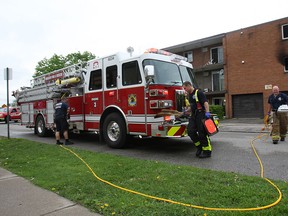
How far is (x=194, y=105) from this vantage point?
629 cm

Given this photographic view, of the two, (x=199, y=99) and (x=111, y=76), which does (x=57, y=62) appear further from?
(x=199, y=99)

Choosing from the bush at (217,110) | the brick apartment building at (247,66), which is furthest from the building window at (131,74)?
the brick apartment building at (247,66)

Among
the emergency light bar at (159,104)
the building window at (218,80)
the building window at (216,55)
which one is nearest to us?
the emergency light bar at (159,104)

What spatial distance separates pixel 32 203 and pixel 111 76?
495cm

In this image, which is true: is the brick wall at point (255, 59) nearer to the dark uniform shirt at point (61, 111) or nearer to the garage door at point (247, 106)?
the garage door at point (247, 106)

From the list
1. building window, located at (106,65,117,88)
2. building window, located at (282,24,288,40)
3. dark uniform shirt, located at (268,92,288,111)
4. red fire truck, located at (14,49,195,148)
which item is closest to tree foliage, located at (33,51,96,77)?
building window, located at (282,24,288,40)

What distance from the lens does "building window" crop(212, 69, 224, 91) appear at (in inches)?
972

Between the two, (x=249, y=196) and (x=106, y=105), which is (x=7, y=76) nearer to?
(x=106, y=105)

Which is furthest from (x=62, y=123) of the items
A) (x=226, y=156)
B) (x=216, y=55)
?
(x=216, y=55)

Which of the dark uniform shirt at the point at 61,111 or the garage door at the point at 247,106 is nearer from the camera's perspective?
the dark uniform shirt at the point at 61,111

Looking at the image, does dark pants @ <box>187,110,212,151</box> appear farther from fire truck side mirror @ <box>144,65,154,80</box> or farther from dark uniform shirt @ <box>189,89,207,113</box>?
fire truck side mirror @ <box>144,65,154,80</box>

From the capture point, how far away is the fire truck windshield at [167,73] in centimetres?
701

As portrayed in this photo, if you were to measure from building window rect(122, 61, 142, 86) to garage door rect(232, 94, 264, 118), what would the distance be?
55.8ft

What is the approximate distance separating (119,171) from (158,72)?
3140 millimetres
